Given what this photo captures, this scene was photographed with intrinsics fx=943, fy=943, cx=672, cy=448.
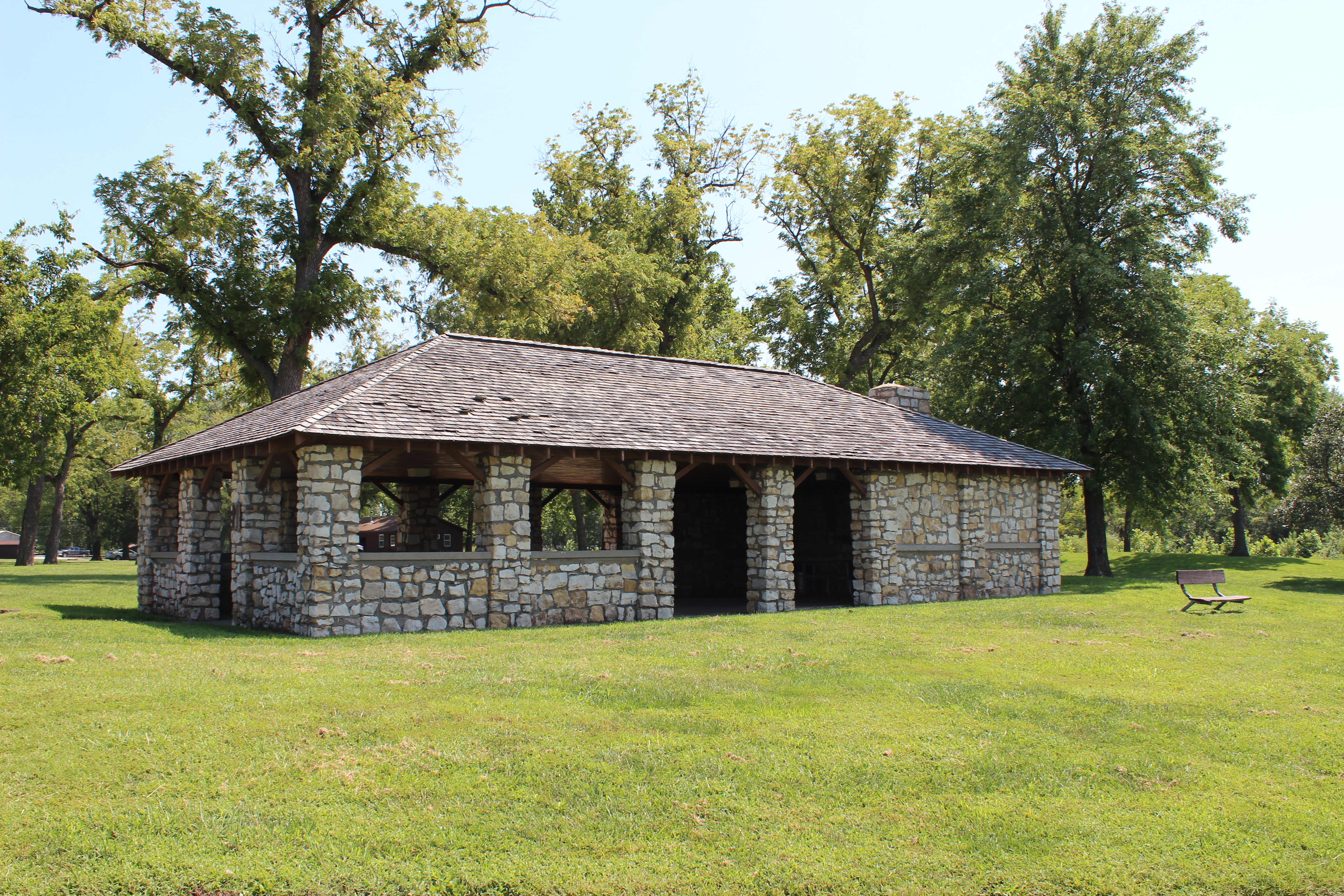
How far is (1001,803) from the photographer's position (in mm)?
5988

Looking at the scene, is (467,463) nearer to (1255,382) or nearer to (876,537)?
(876,537)

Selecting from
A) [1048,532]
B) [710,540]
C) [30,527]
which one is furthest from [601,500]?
[30,527]

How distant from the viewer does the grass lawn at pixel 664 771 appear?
498cm

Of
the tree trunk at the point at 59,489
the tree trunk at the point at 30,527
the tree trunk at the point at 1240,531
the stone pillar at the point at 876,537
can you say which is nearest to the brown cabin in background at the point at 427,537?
the stone pillar at the point at 876,537

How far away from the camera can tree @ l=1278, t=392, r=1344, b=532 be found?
25.5 meters

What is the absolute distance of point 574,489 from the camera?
23453 mm

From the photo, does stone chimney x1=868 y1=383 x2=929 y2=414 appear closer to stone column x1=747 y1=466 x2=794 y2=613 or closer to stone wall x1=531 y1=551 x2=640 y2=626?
stone column x1=747 y1=466 x2=794 y2=613

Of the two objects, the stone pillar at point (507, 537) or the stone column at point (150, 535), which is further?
the stone column at point (150, 535)

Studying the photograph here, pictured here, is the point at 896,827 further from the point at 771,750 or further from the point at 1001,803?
the point at 771,750

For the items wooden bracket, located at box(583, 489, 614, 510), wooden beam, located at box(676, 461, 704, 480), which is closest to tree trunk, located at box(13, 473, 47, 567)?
wooden bracket, located at box(583, 489, 614, 510)

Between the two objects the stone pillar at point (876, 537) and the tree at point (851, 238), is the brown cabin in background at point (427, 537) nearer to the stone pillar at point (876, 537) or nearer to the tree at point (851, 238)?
the stone pillar at point (876, 537)

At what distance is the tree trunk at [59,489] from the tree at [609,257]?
1870cm

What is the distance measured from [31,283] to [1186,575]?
28.6 m

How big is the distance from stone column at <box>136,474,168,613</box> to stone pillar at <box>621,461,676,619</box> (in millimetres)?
9818
